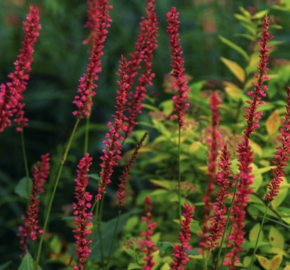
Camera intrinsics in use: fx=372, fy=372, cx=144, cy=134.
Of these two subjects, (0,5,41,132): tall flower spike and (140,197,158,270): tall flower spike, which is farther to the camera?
(0,5,41,132): tall flower spike

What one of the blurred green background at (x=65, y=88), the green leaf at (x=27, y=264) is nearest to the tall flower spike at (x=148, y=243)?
the green leaf at (x=27, y=264)

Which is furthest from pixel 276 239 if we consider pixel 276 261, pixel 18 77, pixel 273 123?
pixel 18 77

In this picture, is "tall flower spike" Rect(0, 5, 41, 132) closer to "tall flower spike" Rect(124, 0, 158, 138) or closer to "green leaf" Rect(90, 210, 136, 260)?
"tall flower spike" Rect(124, 0, 158, 138)

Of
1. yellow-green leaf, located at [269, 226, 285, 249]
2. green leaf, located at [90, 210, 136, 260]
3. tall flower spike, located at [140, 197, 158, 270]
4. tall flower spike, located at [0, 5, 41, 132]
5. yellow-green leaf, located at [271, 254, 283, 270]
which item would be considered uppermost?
tall flower spike, located at [0, 5, 41, 132]

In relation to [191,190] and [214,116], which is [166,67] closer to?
[191,190]

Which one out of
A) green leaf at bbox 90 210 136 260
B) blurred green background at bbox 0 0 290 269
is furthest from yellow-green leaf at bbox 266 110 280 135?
blurred green background at bbox 0 0 290 269

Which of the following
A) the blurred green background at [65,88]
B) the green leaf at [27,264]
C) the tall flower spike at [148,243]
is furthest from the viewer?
the blurred green background at [65,88]

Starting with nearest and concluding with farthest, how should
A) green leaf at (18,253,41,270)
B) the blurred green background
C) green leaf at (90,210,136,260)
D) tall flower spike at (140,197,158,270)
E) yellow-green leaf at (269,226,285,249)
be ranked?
1. tall flower spike at (140,197,158,270)
2. green leaf at (18,253,41,270)
3. yellow-green leaf at (269,226,285,249)
4. green leaf at (90,210,136,260)
5. the blurred green background

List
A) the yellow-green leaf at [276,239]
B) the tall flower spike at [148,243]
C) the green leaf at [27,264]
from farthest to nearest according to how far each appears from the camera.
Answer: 1. the yellow-green leaf at [276,239]
2. the green leaf at [27,264]
3. the tall flower spike at [148,243]

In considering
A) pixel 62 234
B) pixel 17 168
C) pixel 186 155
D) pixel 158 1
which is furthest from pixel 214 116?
pixel 158 1

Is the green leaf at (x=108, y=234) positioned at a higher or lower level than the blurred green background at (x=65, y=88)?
lower

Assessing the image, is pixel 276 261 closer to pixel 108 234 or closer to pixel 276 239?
pixel 276 239

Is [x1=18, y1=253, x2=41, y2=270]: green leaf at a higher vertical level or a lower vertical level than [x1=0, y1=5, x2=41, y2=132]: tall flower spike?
lower

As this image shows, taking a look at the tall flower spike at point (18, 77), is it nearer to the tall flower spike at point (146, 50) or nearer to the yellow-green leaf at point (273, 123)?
the tall flower spike at point (146, 50)
